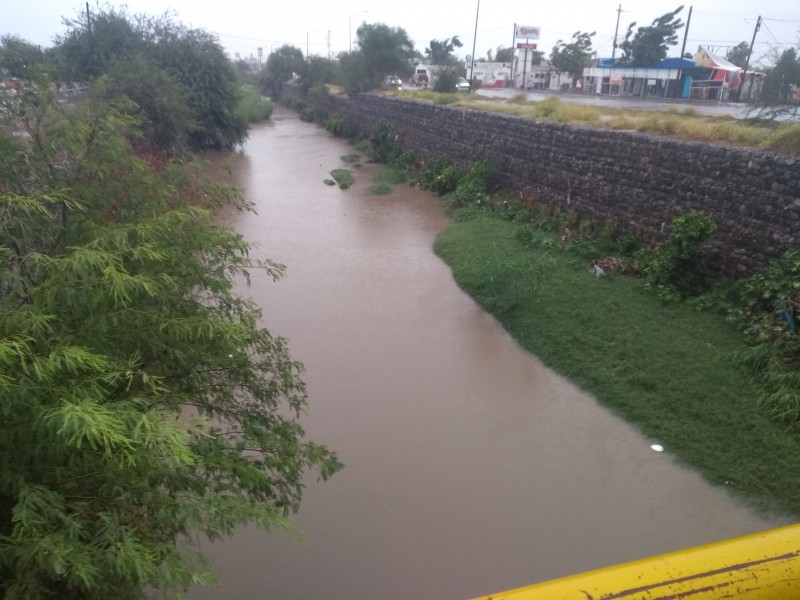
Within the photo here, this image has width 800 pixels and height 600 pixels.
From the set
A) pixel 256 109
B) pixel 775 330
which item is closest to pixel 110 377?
pixel 775 330

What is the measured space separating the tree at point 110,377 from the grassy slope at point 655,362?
3335mm

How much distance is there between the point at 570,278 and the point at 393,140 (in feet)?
43.5

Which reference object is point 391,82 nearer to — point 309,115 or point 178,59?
Answer: point 309,115

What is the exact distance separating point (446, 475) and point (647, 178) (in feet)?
20.8

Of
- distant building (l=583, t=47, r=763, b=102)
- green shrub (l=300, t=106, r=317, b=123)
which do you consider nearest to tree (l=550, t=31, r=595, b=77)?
distant building (l=583, t=47, r=763, b=102)

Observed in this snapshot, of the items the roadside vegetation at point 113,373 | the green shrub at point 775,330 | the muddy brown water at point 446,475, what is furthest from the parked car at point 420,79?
the roadside vegetation at point 113,373

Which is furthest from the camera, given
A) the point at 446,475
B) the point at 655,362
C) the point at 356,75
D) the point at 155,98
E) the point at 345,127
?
the point at 356,75

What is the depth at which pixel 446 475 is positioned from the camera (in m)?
4.76

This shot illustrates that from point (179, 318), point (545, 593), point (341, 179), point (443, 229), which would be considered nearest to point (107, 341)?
point (179, 318)

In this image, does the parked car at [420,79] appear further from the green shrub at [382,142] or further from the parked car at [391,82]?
the green shrub at [382,142]

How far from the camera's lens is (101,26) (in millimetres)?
19531

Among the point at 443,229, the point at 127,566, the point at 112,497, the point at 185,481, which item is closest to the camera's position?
the point at 127,566

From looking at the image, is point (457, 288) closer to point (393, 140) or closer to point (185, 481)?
point (185, 481)

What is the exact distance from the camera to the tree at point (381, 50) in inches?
1037
